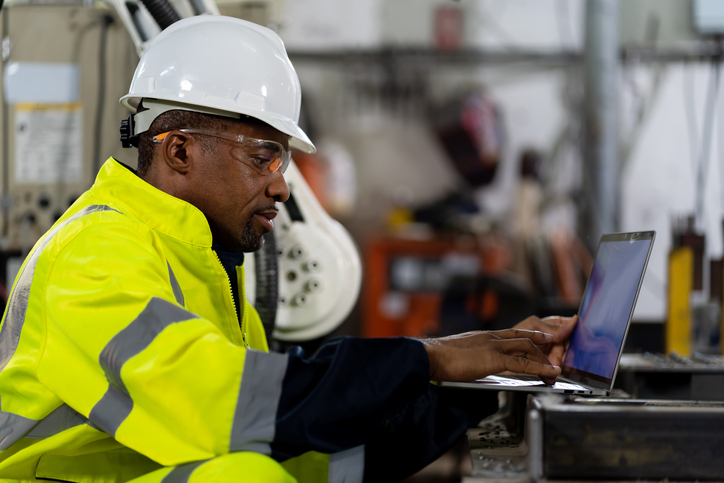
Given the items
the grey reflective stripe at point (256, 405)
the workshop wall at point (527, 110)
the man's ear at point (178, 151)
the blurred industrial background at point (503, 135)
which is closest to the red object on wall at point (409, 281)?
the blurred industrial background at point (503, 135)

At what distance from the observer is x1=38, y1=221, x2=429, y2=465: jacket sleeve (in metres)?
0.89

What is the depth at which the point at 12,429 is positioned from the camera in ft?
3.51

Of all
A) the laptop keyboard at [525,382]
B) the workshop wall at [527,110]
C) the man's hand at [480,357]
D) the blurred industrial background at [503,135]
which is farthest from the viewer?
the workshop wall at [527,110]

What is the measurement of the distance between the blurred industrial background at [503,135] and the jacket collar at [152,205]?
342cm

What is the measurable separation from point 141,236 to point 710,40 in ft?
17.6

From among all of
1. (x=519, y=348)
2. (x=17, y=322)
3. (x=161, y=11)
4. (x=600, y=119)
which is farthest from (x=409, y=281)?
(x=17, y=322)

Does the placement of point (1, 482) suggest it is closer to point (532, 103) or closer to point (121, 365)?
point (121, 365)

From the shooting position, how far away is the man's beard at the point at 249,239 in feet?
4.25

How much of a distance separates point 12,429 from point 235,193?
536 mm

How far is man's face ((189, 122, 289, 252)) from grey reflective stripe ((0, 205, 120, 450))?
191mm

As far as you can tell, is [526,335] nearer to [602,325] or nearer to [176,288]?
[602,325]

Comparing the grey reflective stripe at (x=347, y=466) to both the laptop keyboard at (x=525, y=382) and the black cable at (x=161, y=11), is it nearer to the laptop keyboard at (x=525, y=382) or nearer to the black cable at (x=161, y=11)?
the laptop keyboard at (x=525, y=382)

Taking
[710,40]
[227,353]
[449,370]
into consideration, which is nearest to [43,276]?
[227,353]

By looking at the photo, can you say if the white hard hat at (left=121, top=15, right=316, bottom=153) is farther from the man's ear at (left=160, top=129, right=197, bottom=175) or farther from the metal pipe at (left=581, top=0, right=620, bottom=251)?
the metal pipe at (left=581, top=0, right=620, bottom=251)
